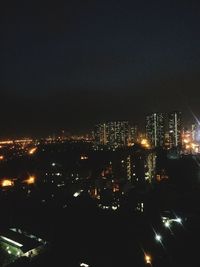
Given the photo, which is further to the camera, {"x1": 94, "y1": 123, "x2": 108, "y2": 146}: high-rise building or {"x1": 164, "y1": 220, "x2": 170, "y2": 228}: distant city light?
{"x1": 94, "y1": 123, "x2": 108, "y2": 146}: high-rise building

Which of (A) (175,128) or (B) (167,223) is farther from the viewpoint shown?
(A) (175,128)

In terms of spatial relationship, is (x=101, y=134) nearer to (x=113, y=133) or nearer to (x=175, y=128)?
(x=113, y=133)

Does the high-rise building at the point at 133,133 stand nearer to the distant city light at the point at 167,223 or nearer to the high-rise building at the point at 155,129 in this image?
the high-rise building at the point at 155,129

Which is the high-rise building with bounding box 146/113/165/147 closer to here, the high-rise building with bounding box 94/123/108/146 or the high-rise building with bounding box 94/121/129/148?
the high-rise building with bounding box 94/121/129/148

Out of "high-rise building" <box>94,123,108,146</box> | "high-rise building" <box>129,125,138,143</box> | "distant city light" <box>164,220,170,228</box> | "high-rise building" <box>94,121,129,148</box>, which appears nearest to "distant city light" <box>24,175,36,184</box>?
"distant city light" <box>164,220,170,228</box>

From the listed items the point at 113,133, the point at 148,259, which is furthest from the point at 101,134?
the point at 148,259

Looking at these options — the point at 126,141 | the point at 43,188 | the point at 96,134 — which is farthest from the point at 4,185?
the point at 96,134
